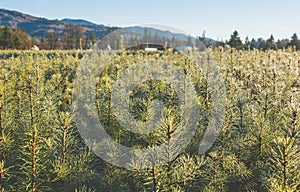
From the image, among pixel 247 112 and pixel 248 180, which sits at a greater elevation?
pixel 247 112

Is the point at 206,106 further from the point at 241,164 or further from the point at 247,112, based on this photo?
the point at 241,164

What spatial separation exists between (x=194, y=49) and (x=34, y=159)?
302 centimetres

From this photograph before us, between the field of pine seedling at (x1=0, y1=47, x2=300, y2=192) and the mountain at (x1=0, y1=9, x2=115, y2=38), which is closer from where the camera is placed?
the field of pine seedling at (x1=0, y1=47, x2=300, y2=192)

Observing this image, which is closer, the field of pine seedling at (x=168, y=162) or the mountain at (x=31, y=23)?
the field of pine seedling at (x=168, y=162)

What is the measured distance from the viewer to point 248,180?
1233 mm

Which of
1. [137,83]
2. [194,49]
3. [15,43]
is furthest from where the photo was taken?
[15,43]

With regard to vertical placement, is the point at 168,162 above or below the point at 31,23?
below

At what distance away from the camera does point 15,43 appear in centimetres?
2880

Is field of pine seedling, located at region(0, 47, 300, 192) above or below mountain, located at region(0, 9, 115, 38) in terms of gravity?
below

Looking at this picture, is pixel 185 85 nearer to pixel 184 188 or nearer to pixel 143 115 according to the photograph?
pixel 143 115

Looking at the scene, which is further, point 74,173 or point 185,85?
point 185,85

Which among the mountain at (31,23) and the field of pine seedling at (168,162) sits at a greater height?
the mountain at (31,23)

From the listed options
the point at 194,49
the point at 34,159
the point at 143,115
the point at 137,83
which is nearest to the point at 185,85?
the point at 143,115

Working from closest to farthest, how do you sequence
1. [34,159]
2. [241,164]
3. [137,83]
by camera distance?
1. [34,159]
2. [241,164]
3. [137,83]
